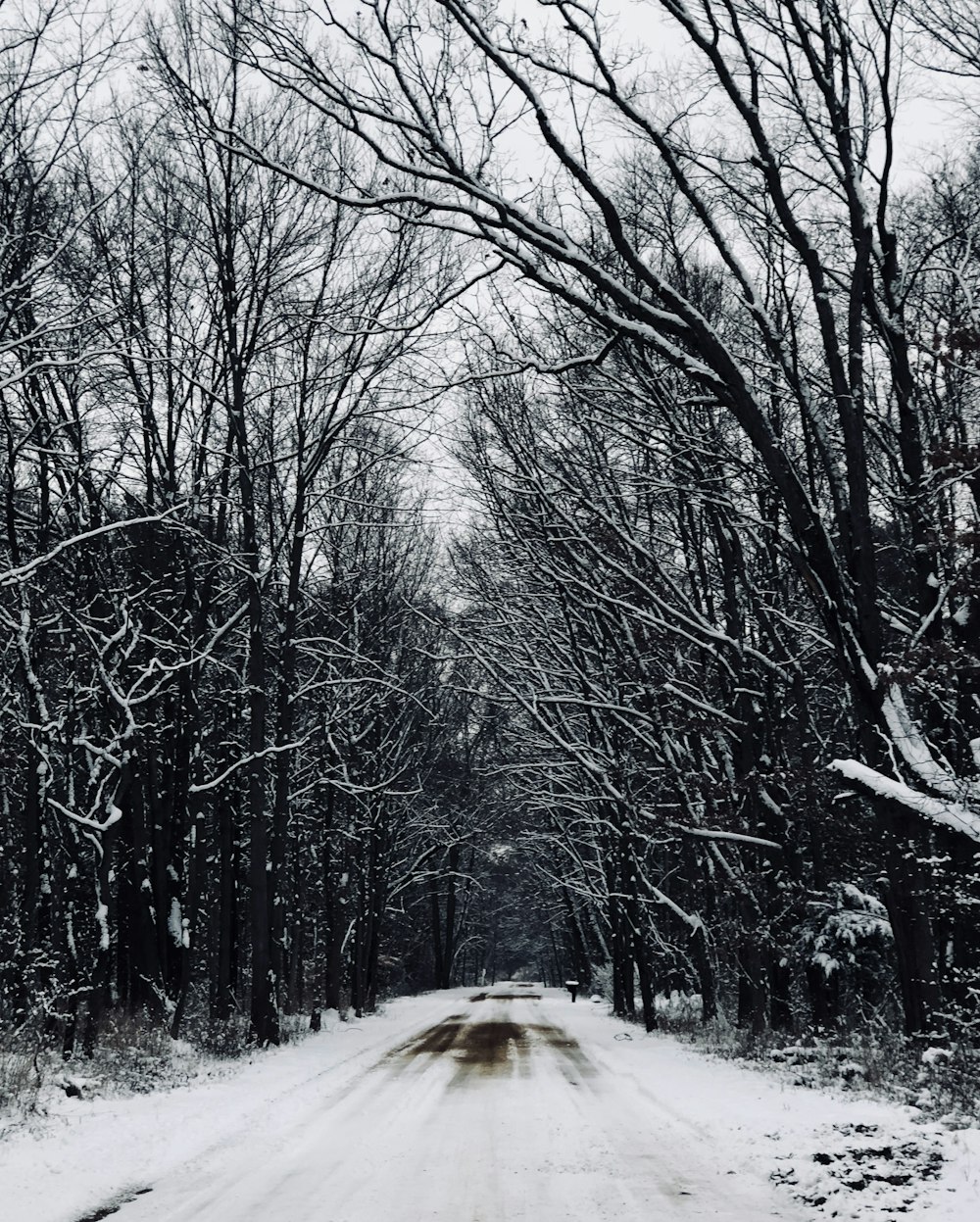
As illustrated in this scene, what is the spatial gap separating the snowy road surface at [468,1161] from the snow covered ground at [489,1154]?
3cm

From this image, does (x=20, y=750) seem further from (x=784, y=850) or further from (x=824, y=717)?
(x=824, y=717)

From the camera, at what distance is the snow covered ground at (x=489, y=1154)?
6.02m

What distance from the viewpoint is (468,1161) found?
24.9 ft

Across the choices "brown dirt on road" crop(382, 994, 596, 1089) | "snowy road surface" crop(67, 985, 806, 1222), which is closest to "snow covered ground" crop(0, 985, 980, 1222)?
"snowy road surface" crop(67, 985, 806, 1222)

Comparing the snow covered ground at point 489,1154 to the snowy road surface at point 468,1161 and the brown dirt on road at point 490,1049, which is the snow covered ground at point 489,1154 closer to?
the snowy road surface at point 468,1161

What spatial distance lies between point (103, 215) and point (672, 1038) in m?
18.1

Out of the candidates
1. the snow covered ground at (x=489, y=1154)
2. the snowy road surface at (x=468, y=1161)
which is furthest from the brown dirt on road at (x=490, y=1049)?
the snow covered ground at (x=489, y=1154)

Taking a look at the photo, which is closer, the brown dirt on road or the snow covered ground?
the snow covered ground

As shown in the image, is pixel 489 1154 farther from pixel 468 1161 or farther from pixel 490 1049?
pixel 490 1049

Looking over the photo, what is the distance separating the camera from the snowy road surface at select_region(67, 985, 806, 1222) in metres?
6.06

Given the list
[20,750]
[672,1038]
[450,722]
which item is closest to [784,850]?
[672,1038]

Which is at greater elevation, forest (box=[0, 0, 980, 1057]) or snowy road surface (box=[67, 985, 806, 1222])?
forest (box=[0, 0, 980, 1057])

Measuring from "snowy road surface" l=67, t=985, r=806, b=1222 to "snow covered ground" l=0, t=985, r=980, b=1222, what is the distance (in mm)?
26

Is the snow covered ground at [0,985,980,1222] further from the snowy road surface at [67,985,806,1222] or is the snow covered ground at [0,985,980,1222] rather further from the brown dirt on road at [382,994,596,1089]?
the brown dirt on road at [382,994,596,1089]
